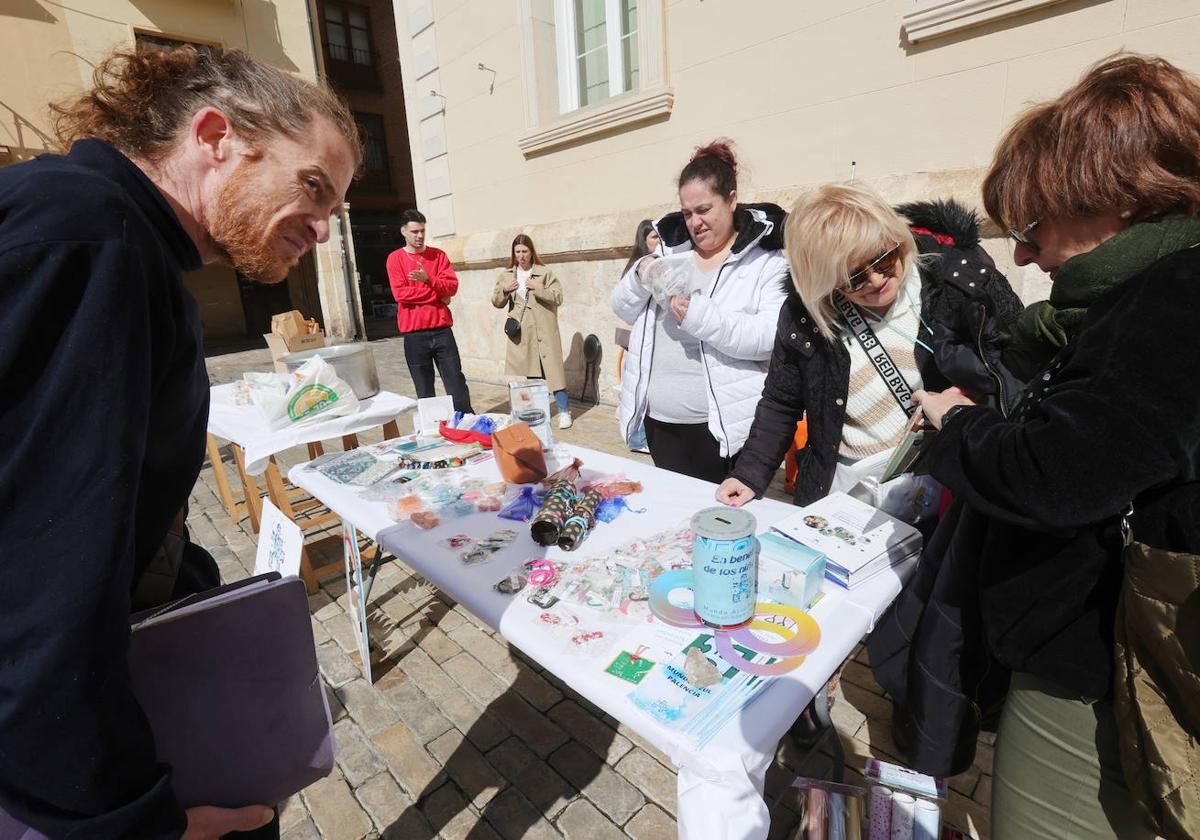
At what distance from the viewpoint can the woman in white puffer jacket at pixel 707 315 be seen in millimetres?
2199

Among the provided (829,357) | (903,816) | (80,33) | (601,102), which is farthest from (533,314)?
(80,33)

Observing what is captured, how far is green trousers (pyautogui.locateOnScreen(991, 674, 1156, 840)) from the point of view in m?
0.96

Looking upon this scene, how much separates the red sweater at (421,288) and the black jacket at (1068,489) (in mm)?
4627

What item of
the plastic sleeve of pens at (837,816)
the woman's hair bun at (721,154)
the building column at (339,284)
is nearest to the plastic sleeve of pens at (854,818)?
the plastic sleeve of pens at (837,816)

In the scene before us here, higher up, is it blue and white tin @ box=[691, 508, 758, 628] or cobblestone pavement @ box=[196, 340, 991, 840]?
blue and white tin @ box=[691, 508, 758, 628]

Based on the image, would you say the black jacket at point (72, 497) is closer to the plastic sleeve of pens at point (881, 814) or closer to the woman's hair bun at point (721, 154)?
the plastic sleeve of pens at point (881, 814)

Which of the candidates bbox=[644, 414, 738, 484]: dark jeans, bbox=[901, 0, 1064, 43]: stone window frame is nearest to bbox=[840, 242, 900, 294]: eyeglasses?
bbox=[644, 414, 738, 484]: dark jeans

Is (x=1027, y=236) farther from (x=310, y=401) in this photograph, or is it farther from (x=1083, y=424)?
(x=310, y=401)

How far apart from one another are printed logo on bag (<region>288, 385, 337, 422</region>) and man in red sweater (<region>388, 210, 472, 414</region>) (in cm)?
229

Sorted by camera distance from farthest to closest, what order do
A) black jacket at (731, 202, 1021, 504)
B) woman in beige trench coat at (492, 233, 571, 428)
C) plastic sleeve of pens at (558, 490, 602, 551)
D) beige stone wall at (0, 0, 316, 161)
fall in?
beige stone wall at (0, 0, 316, 161), woman in beige trench coat at (492, 233, 571, 428), black jacket at (731, 202, 1021, 504), plastic sleeve of pens at (558, 490, 602, 551)

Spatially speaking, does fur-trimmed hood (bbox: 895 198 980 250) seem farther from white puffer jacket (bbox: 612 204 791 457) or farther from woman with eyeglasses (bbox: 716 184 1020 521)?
white puffer jacket (bbox: 612 204 791 457)

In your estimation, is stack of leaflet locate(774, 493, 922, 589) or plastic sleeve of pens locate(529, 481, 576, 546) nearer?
stack of leaflet locate(774, 493, 922, 589)

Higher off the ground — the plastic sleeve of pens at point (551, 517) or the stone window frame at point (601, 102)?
the stone window frame at point (601, 102)

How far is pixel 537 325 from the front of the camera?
5.58 meters
